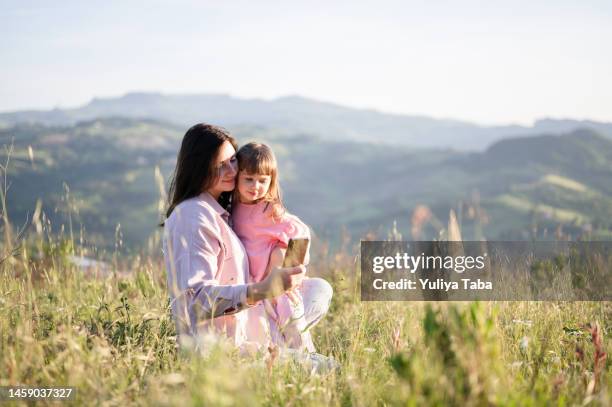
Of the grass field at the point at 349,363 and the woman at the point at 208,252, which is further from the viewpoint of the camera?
the woman at the point at 208,252

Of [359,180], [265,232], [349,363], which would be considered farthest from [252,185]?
[359,180]

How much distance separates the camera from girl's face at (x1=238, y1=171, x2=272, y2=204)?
3471 millimetres

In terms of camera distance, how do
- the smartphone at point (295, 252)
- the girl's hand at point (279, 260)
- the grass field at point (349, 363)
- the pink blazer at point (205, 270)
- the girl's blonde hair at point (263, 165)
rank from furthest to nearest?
the girl's hand at point (279, 260) < the girl's blonde hair at point (263, 165) < the smartphone at point (295, 252) < the pink blazer at point (205, 270) < the grass field at point (349, 363)

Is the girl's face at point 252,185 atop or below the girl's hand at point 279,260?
atop

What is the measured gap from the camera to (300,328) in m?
3.46

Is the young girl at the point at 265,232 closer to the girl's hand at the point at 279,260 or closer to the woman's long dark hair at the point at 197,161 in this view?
the girl's hand at the point at 279,260

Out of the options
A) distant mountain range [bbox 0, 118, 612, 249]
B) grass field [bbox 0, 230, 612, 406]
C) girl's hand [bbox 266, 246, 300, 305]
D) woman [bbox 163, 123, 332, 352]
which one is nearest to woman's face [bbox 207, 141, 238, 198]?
woman [bbox 163, 123, 332, 352]

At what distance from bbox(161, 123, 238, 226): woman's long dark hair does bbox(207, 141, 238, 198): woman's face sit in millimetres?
31

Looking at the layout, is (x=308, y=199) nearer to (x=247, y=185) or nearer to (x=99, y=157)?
(x=99, y=157)

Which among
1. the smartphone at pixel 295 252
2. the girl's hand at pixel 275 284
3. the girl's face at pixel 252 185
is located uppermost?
the girl's face at pixel 252 185

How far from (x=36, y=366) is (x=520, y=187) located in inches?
2547

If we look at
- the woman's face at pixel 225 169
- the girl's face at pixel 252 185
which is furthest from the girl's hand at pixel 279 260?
the woman's face at pixel 225 169

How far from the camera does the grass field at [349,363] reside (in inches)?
73.4

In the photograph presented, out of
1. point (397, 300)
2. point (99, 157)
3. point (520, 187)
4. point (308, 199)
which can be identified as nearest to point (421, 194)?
point (520, 187)
